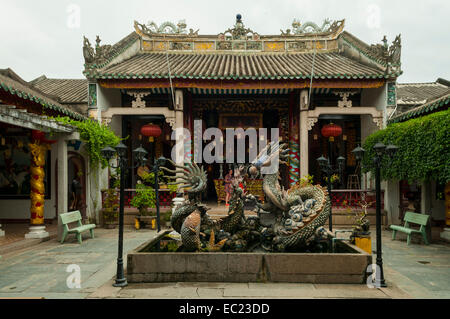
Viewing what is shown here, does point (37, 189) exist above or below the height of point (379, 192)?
below

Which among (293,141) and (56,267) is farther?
(293,141)

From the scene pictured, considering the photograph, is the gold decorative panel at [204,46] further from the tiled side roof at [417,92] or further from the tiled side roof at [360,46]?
the tiled side roof at [417,92]

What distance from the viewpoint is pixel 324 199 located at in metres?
5.32

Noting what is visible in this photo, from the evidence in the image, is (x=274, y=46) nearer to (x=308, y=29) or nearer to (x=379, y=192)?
(x=308, y=29)

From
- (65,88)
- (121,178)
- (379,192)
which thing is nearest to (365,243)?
(379,192)

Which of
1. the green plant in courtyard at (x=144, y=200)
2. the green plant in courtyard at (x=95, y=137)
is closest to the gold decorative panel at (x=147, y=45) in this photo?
the green plant in courtyard at (x=95, y=137)

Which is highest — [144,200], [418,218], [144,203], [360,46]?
[360,46]

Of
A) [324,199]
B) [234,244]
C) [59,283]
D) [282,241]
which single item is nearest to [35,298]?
[59,283]

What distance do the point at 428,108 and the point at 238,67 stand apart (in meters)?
6.28

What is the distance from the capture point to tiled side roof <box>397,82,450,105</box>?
11637 mm

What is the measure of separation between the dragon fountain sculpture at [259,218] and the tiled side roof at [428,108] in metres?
4.57

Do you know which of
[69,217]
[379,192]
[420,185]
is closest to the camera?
[379,192]

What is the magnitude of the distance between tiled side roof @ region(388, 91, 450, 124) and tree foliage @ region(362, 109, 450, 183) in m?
0.47

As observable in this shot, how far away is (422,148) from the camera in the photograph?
745cm
